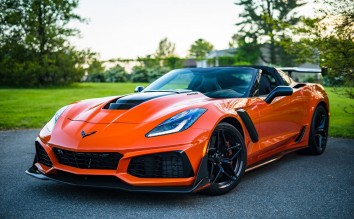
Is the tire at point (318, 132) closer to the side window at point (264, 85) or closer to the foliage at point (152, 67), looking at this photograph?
the side window at point (264, 85)

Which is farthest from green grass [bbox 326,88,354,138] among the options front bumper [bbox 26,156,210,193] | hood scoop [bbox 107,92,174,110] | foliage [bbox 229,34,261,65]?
foliage [bbox 229,34,261,65]

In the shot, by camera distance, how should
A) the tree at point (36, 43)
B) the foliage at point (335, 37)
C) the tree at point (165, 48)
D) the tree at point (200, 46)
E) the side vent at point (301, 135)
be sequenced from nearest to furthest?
the side vent at point (301, 135) → the foliage at point (335, 37) → the tree at point (36, 43) → the tree at point (165, 48) → the tree at point (200, 46)

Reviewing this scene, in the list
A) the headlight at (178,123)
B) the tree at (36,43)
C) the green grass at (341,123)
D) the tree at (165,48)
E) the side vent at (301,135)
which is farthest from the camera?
the tree at (165,48)

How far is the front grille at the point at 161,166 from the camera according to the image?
3346 millimetres

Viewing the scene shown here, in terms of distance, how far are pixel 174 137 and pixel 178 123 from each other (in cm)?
19

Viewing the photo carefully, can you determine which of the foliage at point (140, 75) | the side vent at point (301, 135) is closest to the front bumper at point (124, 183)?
the side vent at point (301, 135)

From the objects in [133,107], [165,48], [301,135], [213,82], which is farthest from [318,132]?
[165,48]

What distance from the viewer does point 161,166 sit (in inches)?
133

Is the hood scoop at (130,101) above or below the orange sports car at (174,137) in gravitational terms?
above

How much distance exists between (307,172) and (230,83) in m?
1.37

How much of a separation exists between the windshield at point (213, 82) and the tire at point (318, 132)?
1.47 meters

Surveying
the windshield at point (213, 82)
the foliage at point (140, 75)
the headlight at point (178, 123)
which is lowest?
the foliage at point (140, 75)

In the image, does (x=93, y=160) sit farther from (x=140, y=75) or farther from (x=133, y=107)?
(x=140, y=75)

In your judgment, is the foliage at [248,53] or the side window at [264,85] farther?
the foliage at [248,53]
